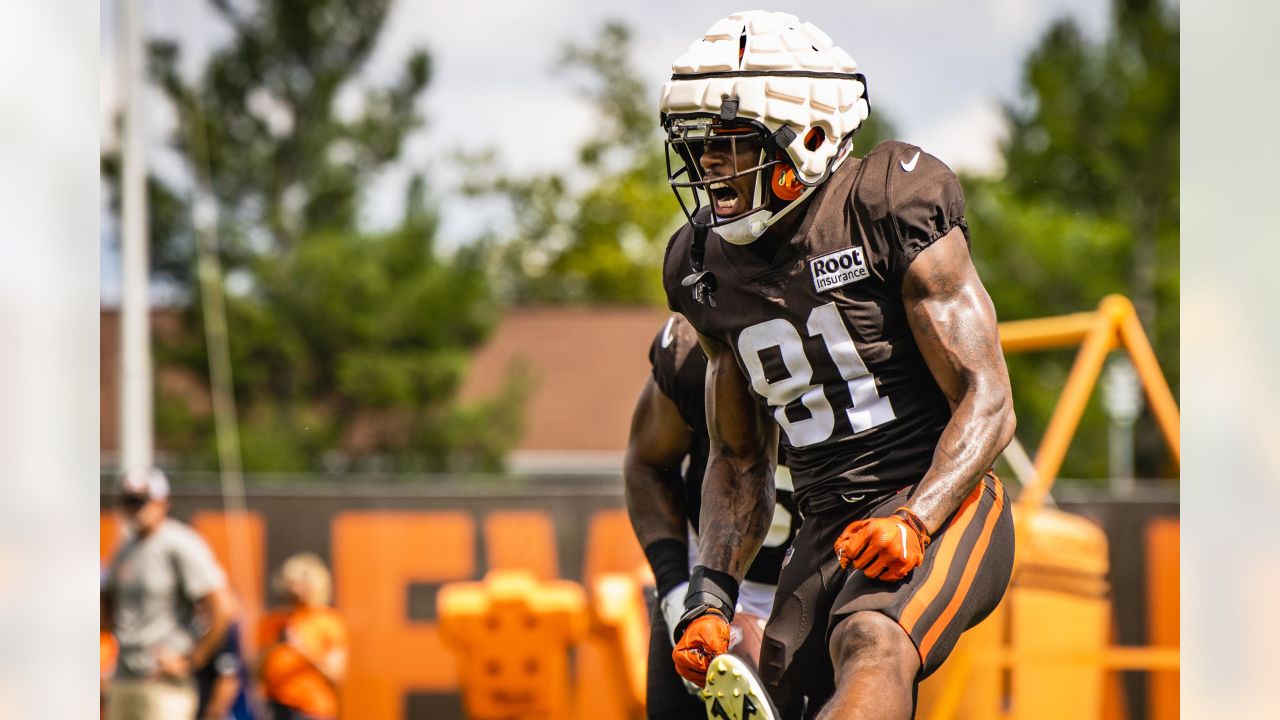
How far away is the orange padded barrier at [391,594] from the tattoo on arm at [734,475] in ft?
21.1

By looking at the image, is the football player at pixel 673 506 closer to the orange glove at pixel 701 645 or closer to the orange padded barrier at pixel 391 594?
the orange glove at pixel 701 645

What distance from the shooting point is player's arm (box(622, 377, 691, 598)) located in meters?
4.17

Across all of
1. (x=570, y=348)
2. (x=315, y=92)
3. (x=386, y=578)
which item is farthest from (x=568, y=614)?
(x=570, y=348)

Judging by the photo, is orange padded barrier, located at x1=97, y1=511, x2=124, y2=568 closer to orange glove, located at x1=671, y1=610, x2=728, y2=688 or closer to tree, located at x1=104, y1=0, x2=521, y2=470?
orange glove, located at x1=671, y1=610, x2=728, y2=688

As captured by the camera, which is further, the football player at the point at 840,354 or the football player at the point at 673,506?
the football player at the point at 673,506

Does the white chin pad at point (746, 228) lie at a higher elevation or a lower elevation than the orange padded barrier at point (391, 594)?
higher

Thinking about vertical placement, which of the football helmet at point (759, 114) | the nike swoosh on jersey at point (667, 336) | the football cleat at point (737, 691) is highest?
the football helmet at point (759, 114)

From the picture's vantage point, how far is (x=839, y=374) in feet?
10.2

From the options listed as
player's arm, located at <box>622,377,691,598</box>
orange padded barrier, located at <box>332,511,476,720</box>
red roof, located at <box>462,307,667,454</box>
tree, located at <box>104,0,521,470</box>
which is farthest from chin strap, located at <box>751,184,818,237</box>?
red roof, located at <box>462,307,667,454</box>

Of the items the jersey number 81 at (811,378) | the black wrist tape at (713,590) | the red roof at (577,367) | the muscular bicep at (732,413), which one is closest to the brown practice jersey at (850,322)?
the jersey number 81 at (811,378)

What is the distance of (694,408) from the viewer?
4.06 m

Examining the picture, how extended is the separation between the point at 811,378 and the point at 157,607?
5.33 metres

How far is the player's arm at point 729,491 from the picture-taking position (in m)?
3.36
